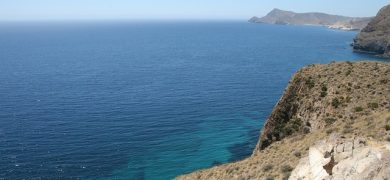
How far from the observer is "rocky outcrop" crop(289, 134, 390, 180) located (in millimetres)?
20850

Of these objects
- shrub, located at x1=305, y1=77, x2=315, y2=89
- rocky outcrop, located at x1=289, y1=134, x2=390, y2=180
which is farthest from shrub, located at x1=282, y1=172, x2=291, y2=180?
shrub, located at x1=305, y1=77, x2=315, y2=89

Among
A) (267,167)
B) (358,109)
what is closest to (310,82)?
(358,109)

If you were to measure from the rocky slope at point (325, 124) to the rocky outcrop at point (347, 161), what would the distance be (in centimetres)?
5

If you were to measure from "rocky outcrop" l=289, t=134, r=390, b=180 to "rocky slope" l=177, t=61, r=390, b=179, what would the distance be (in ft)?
0.18

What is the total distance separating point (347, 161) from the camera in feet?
77.0

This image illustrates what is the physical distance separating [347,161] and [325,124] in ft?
90.2

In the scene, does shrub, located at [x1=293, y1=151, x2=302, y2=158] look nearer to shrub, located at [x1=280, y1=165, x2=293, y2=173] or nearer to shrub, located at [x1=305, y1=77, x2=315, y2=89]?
shrub, located at [x1=280, y1=165, x2=293, y2=173]

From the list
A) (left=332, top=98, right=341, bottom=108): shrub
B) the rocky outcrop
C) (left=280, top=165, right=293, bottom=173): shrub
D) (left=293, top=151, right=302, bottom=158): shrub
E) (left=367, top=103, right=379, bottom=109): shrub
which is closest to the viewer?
the rocky outcrop

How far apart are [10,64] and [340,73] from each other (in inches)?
5813

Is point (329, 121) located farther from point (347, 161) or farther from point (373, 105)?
point (347, 161)

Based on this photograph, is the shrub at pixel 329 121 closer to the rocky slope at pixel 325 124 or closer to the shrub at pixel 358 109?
the rocky slope at pixel 325 124

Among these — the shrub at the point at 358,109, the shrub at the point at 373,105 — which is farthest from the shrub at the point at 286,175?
the shrub at the point at 373,105

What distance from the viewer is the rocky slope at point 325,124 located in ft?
81.2

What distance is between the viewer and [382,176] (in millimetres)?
19812
